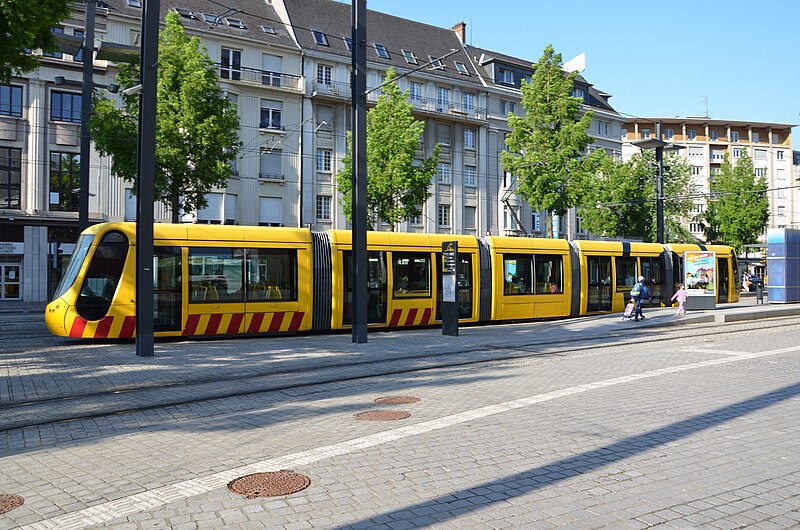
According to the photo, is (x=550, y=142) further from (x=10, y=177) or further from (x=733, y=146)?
(x=733, y=146)

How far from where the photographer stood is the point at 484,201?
47.8 m

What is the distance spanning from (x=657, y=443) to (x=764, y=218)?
5327 centimetres

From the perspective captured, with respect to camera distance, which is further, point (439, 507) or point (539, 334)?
point (539, 334)

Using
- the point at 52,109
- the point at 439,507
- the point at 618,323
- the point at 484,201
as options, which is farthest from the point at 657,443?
the point at 484,201

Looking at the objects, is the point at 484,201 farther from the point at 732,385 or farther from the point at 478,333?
the point at 732,385

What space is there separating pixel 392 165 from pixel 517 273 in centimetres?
1171

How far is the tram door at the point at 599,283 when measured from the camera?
23.2 meters

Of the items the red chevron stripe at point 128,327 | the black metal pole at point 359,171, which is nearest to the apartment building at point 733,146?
the black metal pole at point 359,171

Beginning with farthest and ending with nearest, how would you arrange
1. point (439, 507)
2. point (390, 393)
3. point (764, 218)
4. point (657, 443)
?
1. point (764, 218)
2. point (390, 393)
3. point (657, 443)
4. point (439, 507)

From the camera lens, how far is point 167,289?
14953 mm

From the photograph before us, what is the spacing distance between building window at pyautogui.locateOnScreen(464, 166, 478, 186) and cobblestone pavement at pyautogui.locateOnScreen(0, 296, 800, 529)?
36.7 m

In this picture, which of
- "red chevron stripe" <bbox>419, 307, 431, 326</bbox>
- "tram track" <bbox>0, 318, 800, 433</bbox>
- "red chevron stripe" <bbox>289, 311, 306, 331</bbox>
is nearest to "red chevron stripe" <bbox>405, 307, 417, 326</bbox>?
"red chevron stripe" <bbox>419, 307, 431, 326</bbox>

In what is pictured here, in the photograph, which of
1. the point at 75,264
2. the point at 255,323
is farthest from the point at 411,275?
the point at 75,264

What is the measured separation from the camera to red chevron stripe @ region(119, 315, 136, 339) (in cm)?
1463
